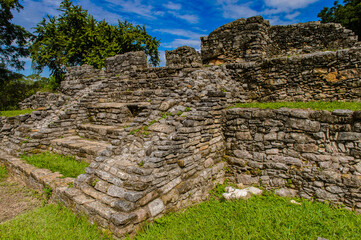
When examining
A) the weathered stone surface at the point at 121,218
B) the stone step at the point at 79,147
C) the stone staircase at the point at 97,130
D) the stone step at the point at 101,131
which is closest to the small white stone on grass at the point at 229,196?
the weathered stone surface at the point at 121,218

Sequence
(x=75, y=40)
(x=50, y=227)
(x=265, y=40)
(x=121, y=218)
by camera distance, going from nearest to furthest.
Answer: (x=121, y=218) → (x=50, y=227) → (x=265, y=40) → (x=75, y=40)

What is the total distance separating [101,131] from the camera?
675 cm

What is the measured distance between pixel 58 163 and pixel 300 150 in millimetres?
6350

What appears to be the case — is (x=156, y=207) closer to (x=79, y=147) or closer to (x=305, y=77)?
(x=79, y=147)

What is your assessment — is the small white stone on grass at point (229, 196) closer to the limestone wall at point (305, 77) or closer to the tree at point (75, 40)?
the limestone wall at point (305, 77)

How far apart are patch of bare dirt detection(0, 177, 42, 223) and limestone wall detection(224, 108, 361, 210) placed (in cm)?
481

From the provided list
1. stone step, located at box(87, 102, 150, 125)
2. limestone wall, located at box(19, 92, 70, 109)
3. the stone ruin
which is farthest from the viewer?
limestone wall, located at box(19, 92, 70, 109)

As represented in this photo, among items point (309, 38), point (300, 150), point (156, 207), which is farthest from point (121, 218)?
point (309, 38)

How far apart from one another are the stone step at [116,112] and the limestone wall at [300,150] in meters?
3.45

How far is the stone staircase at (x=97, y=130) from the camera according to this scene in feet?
20.3

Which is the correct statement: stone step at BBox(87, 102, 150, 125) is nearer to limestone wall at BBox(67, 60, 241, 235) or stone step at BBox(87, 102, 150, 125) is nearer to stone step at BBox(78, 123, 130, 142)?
stone step at BBox(78, 123, 130, 142)

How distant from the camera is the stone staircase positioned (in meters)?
6.20

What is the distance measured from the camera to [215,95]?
496 cm

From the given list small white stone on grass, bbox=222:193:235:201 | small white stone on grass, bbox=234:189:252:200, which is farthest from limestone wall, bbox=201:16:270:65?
small white stone on grass, bbox=222:193:235:201
